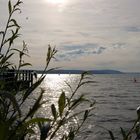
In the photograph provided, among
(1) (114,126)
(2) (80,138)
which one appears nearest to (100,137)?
(2) (80,138)

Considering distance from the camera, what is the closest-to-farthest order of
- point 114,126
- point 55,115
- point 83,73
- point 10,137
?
1. point 10,137
2. point 55,115
3. point 83,73
4. point 114,126

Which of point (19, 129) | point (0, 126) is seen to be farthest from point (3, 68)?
point (0, 126)

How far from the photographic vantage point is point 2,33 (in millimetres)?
2990

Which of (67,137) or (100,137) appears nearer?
(67,137)

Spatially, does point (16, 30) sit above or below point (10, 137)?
above

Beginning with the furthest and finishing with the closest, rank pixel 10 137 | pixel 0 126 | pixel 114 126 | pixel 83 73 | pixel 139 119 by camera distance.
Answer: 1. pixel 114 126
2. pixel 83 73
3. pixel 139 119
4. pixel 10 137
5. pixel 0 126

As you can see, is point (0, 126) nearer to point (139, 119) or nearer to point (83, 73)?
point (139, 119)

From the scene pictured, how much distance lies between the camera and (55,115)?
2.11 meters

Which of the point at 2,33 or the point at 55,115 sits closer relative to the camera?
the point at 55,115

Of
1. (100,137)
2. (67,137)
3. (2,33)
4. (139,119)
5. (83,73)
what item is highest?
(2,33)

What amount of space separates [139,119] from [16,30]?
1232 millimetres

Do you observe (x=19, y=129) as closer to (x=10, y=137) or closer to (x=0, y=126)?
(x=10, y=137)

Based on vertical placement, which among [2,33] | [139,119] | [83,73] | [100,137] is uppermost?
[2,33]

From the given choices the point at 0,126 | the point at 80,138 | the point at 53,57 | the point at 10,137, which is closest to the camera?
the point at 0,126
